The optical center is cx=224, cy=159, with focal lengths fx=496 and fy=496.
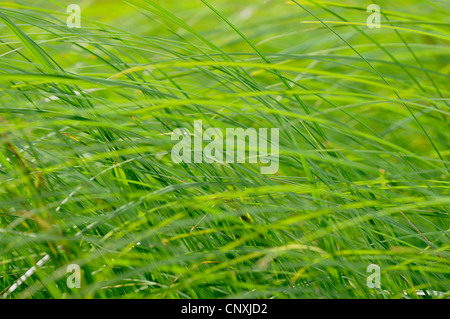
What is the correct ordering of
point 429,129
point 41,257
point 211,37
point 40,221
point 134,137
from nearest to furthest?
point 40,221
point 41,257
point 134,137
point 429,129
point 211,37

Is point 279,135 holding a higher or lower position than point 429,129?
lower

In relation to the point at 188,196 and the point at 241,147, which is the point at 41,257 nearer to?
the point at 188,196

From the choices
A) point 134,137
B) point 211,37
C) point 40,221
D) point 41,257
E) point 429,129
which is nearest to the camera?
point 40,221

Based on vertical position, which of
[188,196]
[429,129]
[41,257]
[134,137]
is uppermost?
[429,129]

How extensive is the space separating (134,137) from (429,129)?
950 mm

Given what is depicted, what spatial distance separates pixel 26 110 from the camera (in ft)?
2.85

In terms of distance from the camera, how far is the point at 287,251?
83 centimetres

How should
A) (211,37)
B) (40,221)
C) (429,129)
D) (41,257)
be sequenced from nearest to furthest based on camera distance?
(40,221), (41,257), (429,129), (211,37)
